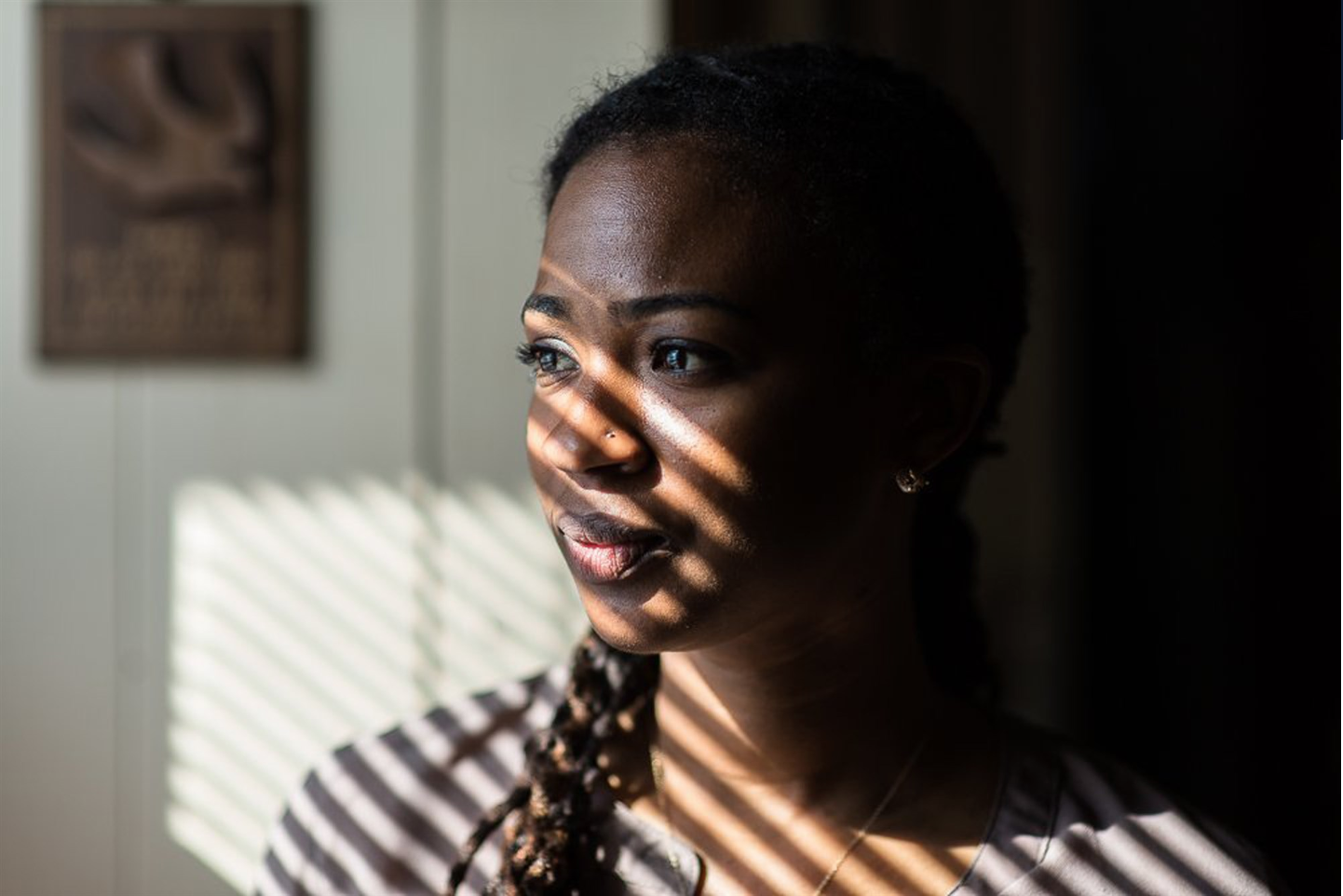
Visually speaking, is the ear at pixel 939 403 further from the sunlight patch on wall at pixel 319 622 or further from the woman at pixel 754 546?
the sunlight patch on wall at pixel 319 622

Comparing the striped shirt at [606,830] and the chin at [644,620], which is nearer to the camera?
the chin at [644,620]

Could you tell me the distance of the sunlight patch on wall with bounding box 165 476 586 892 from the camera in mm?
1649

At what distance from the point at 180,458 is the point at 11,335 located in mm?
258

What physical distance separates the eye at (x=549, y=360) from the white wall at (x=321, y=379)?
0.61 meters

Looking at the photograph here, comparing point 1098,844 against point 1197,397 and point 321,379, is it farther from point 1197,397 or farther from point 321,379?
point 1197,397

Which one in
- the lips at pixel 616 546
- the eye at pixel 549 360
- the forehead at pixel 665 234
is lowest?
the lips at pixel 616 546

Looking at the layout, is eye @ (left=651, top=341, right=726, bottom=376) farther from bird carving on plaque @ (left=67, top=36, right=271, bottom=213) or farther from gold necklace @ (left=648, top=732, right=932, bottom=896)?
bird carving on plaque @ (left=67, top=36, right=271, bottom=213)

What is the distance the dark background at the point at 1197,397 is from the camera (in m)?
2.61

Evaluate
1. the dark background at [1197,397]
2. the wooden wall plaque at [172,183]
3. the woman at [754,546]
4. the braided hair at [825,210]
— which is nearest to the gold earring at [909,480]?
the woman at [754,546]

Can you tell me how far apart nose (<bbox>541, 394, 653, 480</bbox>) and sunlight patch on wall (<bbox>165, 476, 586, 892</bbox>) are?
710mm

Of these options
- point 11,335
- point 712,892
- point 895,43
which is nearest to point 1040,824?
point 712,892

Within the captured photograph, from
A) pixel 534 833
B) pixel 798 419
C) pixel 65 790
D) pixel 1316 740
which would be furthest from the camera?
pixel 1316 740

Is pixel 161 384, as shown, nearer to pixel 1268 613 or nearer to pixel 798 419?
pixel 798 419

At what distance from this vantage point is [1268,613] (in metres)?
2.64
